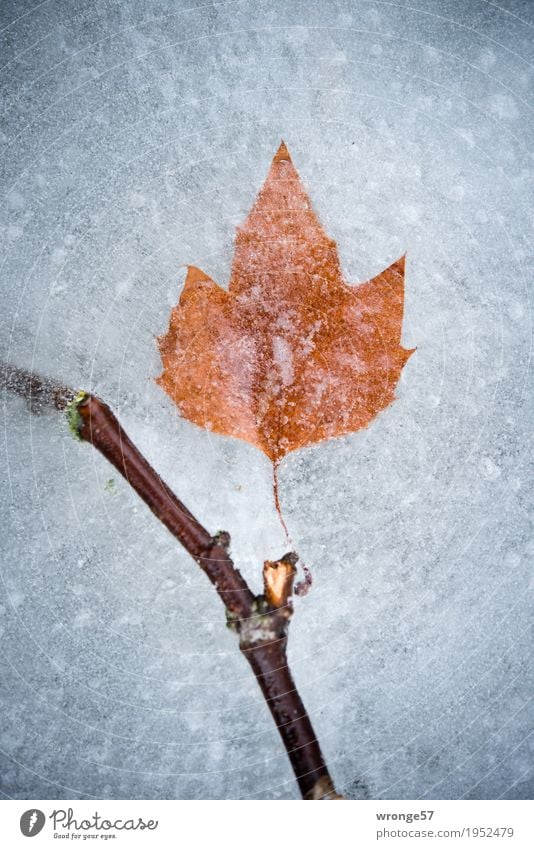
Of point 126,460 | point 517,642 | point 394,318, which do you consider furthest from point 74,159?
point 517,642

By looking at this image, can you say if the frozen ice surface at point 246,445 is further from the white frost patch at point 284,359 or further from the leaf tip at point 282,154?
the white frost patch at point 284,359

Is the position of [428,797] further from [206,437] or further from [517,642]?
[206,437]

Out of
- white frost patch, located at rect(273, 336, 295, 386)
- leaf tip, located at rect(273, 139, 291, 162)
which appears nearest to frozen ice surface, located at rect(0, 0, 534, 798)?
leaf tip, located at rect(273, 139, 291, 162)

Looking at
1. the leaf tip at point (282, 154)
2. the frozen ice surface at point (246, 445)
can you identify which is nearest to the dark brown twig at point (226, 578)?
the frozen ice surface at point (246, 445)

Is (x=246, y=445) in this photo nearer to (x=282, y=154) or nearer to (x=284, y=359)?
(x=284, y=359)

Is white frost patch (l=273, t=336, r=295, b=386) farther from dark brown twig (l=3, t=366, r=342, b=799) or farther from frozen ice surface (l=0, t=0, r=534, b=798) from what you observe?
dark brown twig (l=3, t=366, r=342, b=799)

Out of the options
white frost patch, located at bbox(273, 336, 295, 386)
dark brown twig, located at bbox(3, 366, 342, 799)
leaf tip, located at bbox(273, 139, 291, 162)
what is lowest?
dark brown twig, located at bbox(3, 366, 342, 799)
